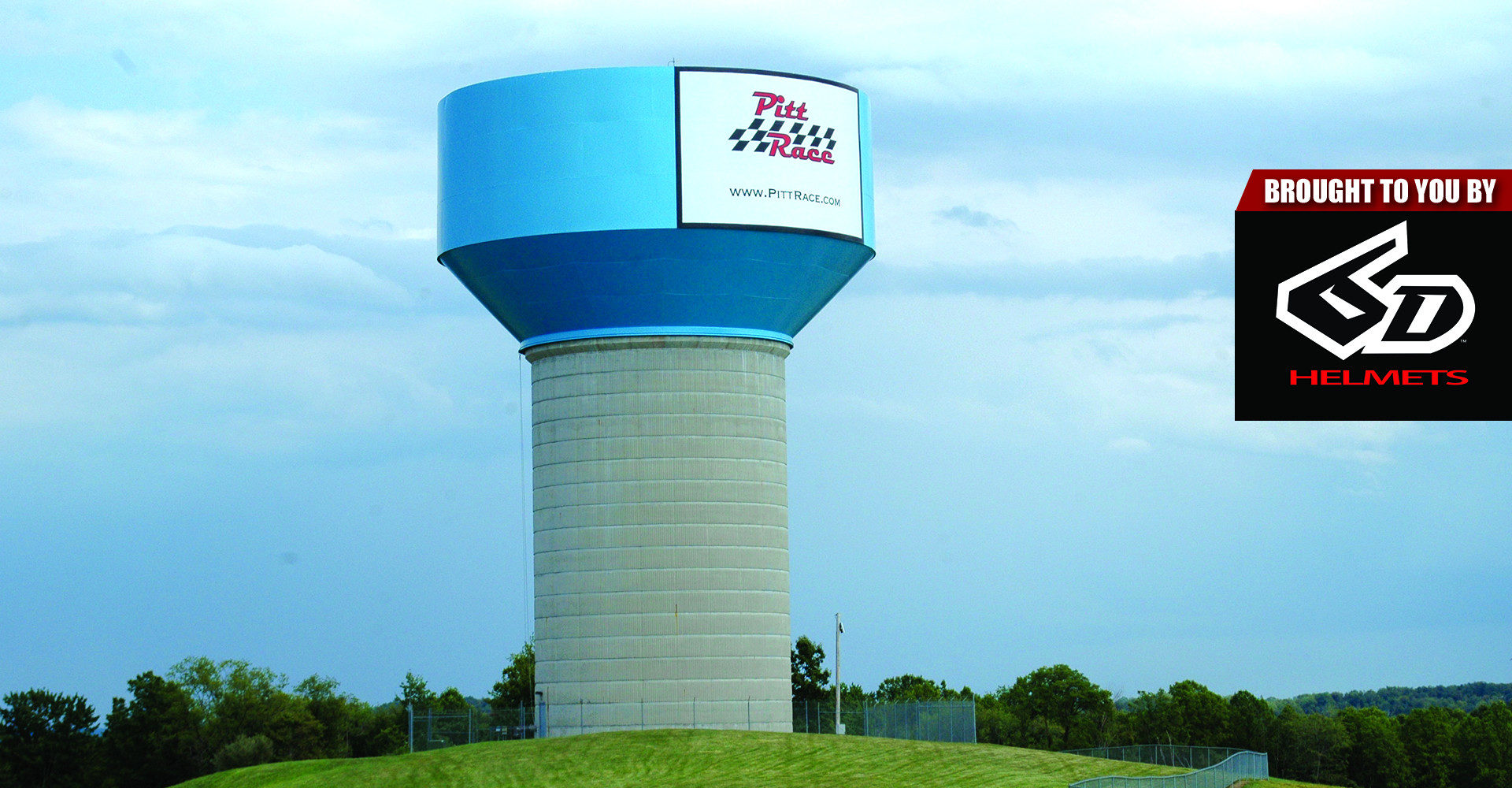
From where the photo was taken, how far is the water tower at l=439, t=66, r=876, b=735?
51.2 meters

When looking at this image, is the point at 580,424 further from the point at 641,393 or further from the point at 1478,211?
the point at 1478,211

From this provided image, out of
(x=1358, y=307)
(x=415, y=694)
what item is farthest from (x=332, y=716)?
(x=1358, y=307)

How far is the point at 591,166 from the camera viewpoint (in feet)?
168

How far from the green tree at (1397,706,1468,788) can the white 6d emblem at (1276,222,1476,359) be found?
245 ft

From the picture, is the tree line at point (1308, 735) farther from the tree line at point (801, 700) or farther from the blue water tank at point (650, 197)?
the blue water tank at point (650, 197)

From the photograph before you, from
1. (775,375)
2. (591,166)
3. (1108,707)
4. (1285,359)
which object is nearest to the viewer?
(1285,359)

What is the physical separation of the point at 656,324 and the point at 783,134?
6.70 metres

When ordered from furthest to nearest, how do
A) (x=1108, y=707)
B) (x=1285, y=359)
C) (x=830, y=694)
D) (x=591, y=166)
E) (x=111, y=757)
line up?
(x=1108, y=707), (x=111, y=757), (x=830, y=694), (x=591, y=166), (x=1285, y=359)

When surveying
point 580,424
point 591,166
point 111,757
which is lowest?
point 111,757

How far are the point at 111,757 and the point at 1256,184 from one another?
73.6m

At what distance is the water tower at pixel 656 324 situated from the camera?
5116 centimetres

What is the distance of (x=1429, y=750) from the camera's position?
102812mm

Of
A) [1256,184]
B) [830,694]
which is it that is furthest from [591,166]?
[830,694]

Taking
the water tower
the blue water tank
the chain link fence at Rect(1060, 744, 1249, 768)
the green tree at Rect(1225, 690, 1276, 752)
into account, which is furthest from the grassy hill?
the green tree at Rect(1225, 690, 1276, 752)
